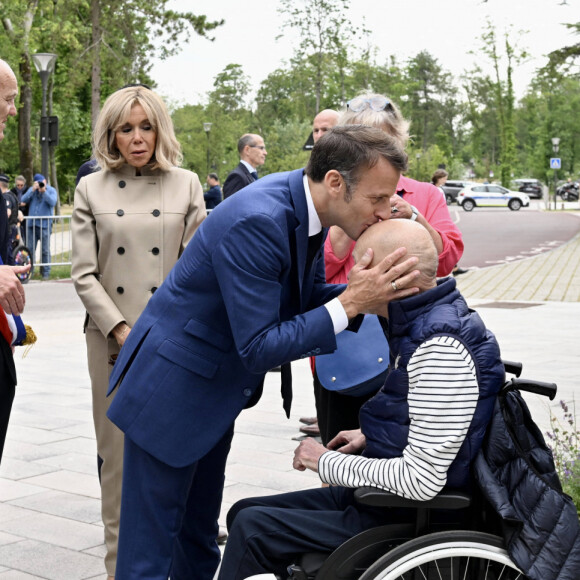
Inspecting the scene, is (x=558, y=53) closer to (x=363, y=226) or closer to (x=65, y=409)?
(x=65, y=409)

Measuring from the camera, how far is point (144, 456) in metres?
2.95

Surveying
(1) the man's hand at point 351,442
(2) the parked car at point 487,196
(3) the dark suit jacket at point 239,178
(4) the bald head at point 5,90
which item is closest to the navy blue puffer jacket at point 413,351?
(1) the man's hand at point 351,442

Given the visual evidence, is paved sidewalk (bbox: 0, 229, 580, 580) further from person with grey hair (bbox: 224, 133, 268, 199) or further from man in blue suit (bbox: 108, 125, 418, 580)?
person with grey hair (bbox: 224, 133, 268, 199)

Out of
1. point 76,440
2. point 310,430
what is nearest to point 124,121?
point 76,440

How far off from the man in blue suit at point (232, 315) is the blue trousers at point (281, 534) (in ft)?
0.89

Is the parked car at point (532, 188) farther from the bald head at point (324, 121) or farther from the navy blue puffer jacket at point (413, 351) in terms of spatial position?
the navy blue puffer jacket at point (413, 351)

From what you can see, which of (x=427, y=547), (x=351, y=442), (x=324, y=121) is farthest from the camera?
(x=324, y=121)

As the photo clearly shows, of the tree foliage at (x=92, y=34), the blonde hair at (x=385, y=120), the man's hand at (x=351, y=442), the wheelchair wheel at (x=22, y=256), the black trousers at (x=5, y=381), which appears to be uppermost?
the tree foliage at (x=92, y=34)

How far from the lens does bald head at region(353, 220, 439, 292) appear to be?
8.92ft

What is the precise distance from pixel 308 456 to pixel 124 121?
1765 millimetres

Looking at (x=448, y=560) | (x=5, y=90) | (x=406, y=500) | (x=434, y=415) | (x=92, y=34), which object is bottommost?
(x=448, y=560)

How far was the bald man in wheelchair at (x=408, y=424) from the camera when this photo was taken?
2.62 metres

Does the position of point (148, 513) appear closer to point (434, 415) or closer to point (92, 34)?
→ point (434, 415)

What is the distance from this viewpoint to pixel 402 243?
8.93 feet
